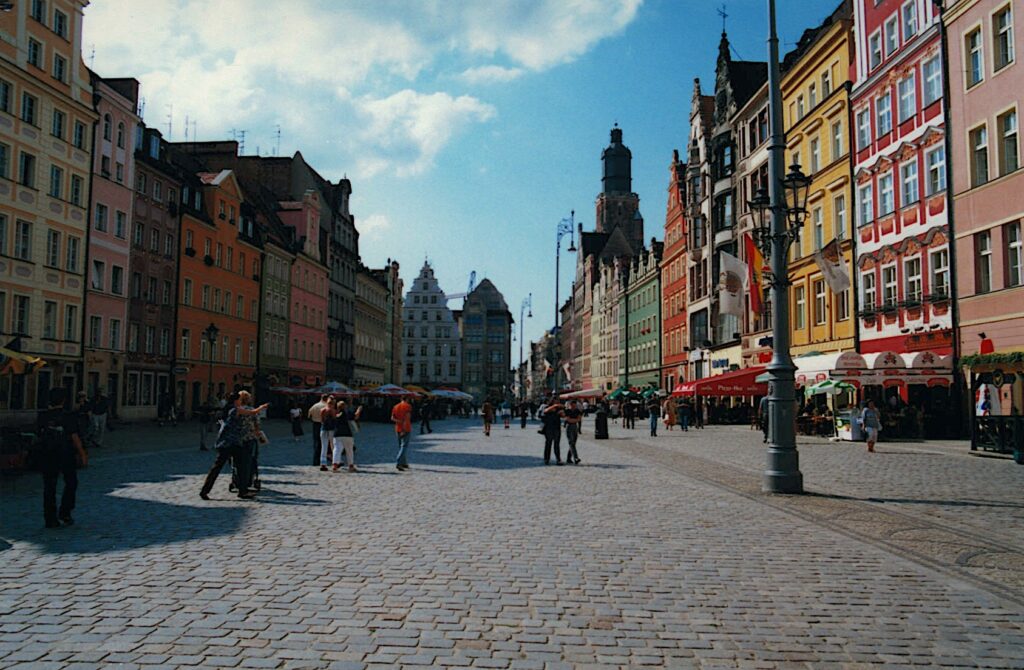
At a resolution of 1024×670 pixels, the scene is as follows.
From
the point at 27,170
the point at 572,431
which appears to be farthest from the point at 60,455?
the point at 27,170

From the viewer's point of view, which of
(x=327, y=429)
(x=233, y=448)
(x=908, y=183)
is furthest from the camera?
(x=908, y=183)

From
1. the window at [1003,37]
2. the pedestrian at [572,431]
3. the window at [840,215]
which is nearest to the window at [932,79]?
the window at [1003,37]

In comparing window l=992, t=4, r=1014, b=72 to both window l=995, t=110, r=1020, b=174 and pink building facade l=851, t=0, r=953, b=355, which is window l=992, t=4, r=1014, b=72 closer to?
window l=995, t=110, r=1020, b=174

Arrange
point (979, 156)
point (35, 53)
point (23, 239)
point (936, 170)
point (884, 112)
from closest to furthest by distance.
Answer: point (979, 156), point (936, 170), point (884, 112), point (23, 239), point (35, 53)

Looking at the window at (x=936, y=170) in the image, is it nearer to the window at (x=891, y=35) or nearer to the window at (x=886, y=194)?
the window at (x=886, y=194)

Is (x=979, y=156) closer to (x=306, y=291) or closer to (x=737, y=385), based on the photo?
(x=737, y=385)

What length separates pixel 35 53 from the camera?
36500 mm

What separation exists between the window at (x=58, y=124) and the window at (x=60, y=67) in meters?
1.51

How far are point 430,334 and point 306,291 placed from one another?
174 feet

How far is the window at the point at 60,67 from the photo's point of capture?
123 feet

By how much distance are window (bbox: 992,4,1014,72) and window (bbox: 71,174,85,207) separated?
37.1 m

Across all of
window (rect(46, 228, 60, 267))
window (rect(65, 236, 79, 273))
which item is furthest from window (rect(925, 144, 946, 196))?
window (rect(65, 236, 79, 273))

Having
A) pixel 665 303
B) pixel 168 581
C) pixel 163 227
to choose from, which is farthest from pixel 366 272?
pixel 168 581

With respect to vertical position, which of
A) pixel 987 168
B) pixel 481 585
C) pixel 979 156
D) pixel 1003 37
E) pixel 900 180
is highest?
pixel 1003 37
